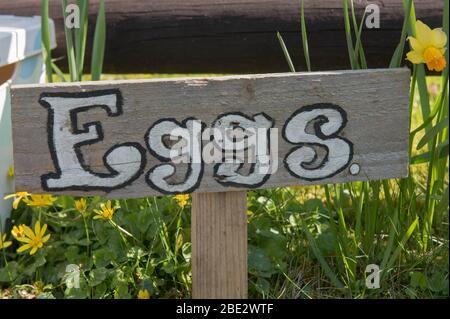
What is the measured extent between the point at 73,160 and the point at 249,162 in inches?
13.0

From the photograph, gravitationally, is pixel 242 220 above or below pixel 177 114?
below

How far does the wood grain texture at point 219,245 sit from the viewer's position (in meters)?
1.45

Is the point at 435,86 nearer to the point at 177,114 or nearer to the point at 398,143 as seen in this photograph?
the point at 398,143

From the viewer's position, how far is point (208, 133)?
1.35m

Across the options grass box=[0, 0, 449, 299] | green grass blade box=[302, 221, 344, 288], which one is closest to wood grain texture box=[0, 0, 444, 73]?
grass box=[0, 0, 449, 299]

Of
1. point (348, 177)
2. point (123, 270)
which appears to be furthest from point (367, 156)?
point (123, 270)

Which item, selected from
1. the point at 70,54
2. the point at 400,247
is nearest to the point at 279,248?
the point at 400,247

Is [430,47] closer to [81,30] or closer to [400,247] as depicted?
[400,247]

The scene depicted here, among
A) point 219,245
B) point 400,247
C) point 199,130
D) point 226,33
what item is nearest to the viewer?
point 199,130

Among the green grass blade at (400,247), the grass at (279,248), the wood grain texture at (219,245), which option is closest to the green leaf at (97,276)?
the grass at (279,248)

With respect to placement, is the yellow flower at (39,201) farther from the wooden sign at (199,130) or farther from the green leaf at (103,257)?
the wooden sign at (199,130)

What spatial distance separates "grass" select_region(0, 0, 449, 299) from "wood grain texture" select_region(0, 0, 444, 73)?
0.32m

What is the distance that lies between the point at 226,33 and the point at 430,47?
85 cm

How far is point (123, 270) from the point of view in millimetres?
1693
